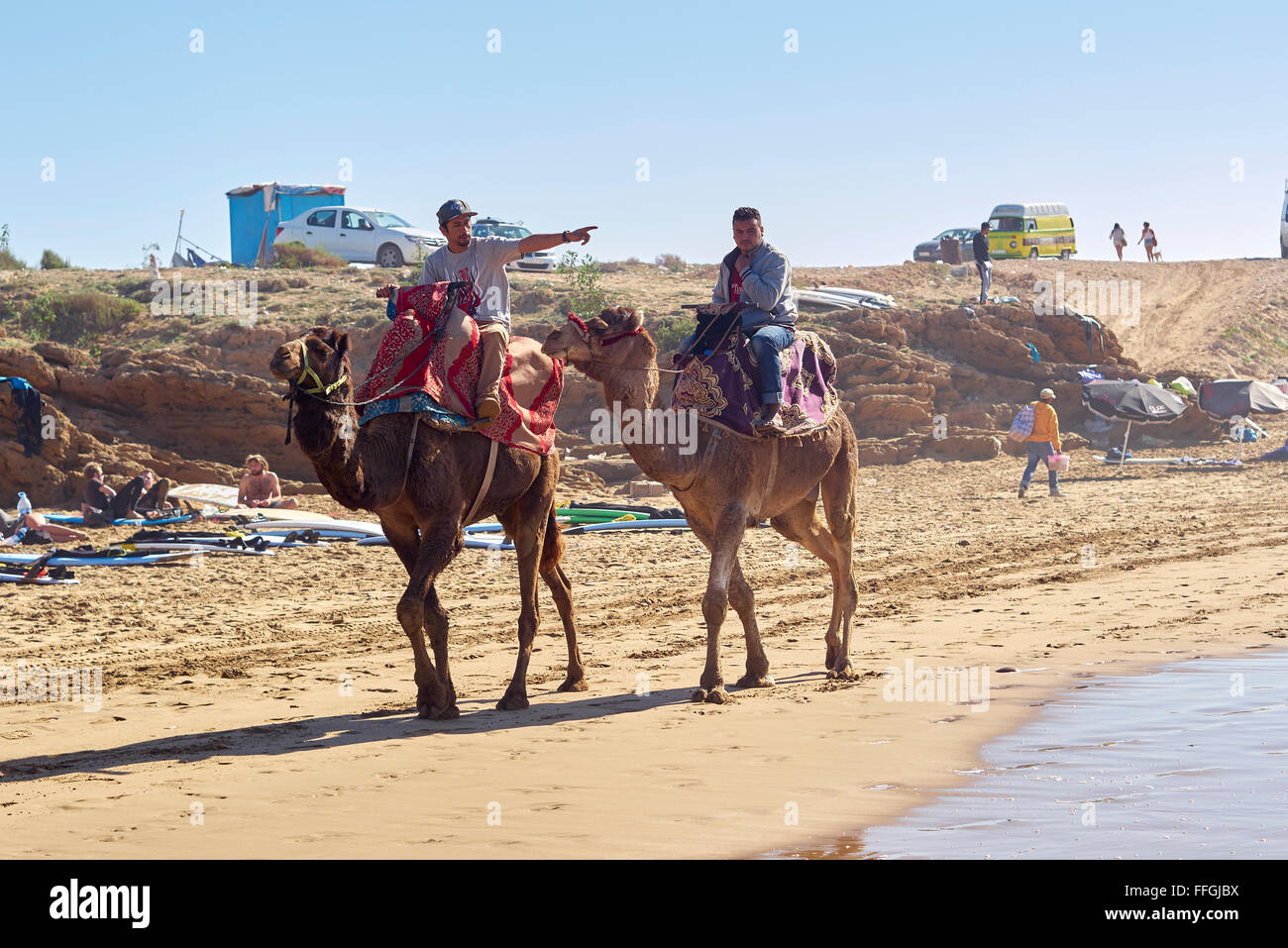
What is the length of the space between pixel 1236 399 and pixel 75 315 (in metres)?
27.6

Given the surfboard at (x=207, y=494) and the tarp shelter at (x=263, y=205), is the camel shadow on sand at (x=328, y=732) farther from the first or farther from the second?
the tarp shelter at (x=263, y=205)

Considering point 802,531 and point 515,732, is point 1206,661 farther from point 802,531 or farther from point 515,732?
point 515,732

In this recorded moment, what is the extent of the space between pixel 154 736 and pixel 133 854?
2952 millimetres

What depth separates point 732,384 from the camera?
33.5ft

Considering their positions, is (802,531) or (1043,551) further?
(1043,551)

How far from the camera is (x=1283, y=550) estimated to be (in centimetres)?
1780

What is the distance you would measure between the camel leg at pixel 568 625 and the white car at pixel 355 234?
3095cm

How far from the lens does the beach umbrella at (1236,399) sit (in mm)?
34594

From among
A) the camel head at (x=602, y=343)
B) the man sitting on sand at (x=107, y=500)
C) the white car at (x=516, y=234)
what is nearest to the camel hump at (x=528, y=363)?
the camel head at (x=602, y=343)

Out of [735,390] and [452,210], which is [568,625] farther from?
[452,210]

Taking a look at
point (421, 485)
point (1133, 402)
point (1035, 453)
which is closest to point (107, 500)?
point (421, 485)

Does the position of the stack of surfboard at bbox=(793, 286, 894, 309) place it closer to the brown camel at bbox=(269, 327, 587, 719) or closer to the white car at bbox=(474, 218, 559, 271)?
the white car at bbox=(474, 218, 559, 271)
